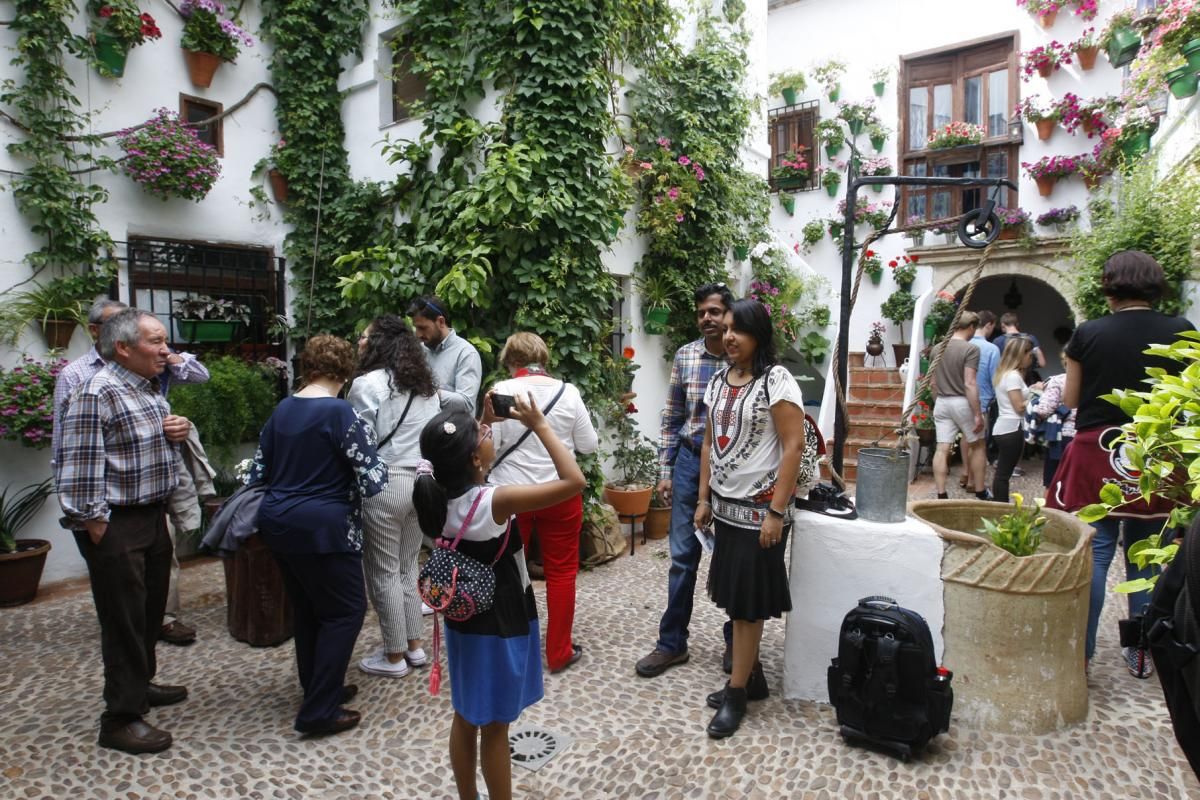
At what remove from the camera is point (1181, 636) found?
1361 millimetres

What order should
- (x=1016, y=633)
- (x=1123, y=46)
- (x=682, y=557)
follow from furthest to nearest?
(x=1123, y=46), (x=682, y=557), (x=1016, y=633)

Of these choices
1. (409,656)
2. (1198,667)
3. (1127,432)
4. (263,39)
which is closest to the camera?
(1198,667)

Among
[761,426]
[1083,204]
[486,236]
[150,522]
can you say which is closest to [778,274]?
[486,236]

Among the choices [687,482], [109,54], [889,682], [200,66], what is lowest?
[889,682]

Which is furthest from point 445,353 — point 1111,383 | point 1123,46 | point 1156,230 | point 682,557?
point 1123,46

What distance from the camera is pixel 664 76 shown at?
672 centimetres

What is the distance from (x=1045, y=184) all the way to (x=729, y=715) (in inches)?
366

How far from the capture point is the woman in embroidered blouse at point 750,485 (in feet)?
9.84

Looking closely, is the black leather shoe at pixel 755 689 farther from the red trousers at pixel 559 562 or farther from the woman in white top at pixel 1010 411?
the woman in white top at pixel 1010 411

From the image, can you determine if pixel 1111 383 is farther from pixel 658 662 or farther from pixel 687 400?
pixel 658 662

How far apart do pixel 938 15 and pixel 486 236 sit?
8818mm

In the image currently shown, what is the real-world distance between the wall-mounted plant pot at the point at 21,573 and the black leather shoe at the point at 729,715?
182 inches

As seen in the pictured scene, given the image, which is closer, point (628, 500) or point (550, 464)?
point (550, 464)

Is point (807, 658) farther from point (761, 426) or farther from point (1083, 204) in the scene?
point (1083, 204)
